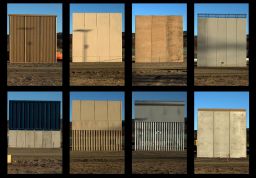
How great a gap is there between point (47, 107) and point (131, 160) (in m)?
1.77

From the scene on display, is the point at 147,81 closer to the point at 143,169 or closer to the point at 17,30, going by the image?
the point at 143,169

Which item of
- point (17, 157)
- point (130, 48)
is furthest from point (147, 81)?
point (17, 157)

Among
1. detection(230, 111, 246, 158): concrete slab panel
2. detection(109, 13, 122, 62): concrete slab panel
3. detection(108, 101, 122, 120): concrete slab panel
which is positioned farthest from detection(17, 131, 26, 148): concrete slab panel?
detection(230, 111, 246, 158): concrete slab panel

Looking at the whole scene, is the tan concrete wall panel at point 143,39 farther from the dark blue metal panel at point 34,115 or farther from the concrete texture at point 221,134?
the dark blue metal panel at point 34,115

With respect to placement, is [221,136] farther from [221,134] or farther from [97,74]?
[97,74]

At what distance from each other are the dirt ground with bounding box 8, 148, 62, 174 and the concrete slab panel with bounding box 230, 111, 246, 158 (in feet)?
10.1

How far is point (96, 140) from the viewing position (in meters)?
9.40

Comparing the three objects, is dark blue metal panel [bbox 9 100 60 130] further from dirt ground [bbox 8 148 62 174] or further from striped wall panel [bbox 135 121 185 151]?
striped wall panel [bbox 135 121 185 151]

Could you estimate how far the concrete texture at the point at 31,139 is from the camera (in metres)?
9.13

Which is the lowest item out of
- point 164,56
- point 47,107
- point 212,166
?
point 212,166

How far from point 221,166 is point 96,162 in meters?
2.29

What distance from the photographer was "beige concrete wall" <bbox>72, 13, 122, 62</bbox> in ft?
31.1

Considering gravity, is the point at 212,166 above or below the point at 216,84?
below

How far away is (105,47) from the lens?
31.9 feet
